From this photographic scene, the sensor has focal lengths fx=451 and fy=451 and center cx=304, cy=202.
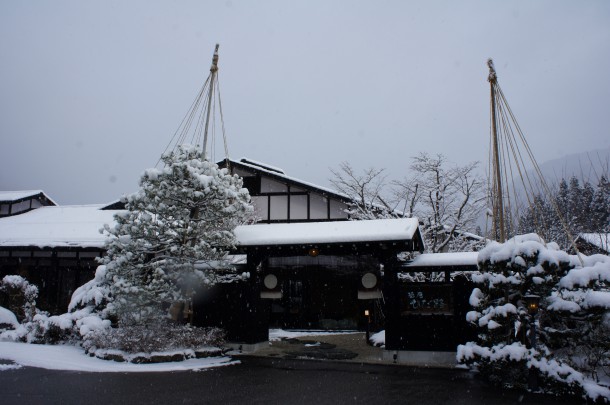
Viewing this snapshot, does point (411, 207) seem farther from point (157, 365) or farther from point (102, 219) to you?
point (102, 219)

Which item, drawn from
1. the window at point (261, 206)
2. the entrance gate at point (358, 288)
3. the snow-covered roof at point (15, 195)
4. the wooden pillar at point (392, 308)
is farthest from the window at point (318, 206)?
the snow-covered roof at point (15, 195)

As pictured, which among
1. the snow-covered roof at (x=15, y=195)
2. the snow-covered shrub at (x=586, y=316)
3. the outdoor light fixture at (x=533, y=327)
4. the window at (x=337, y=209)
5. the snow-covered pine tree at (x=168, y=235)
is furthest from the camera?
the snow-covered roof at (x=15, y=195)

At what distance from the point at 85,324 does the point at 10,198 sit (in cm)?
1611

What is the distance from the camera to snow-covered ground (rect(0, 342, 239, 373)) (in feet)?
34.1

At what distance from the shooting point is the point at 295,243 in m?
12.9

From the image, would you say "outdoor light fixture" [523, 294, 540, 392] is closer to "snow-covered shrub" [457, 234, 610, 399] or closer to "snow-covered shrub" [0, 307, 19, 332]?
"snow-covered shrub" [457, 234, 610, 399]

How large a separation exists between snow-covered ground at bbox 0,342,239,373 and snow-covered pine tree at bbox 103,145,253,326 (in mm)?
1428

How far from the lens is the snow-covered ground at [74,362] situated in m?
10.4

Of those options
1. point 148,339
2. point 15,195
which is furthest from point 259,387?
point 15,195

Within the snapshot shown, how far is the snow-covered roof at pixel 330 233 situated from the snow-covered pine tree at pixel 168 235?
1107 mm

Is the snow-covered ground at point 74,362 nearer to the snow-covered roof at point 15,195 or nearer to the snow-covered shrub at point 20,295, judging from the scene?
the snow-covered shrub at point 20,295

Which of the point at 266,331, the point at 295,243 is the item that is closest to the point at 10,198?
the point at 266,331

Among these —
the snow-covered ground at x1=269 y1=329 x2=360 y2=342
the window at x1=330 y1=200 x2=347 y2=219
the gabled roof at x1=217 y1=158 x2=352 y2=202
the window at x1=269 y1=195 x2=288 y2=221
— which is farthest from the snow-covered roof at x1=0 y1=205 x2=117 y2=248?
the window at x1=330 y1=200 x2=347 y2=219

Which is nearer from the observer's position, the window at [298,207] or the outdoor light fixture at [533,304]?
the outdoor light fixture at [533,304]
